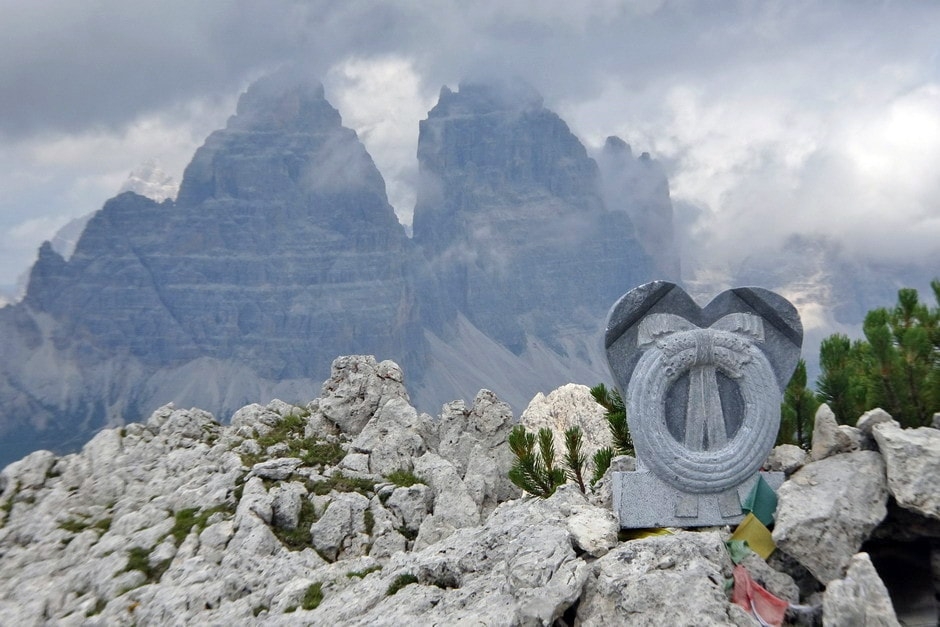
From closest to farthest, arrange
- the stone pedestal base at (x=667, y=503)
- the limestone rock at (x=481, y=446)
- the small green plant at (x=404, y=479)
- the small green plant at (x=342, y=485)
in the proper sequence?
the stone pedestal base at (x=667, y=503) < the small green plant at (x=342, y=485) < the small green plant at (x=404, y=479) < the limestone rock at (x=481, y=446)

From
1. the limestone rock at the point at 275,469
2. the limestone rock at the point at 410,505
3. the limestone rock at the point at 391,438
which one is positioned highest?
the limestone rock at the point at 391,438

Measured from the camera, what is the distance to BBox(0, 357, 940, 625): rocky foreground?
10.5 meters

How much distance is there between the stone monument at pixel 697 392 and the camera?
1384cm

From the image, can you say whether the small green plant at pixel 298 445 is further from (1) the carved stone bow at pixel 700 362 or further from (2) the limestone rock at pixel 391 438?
(1) the carved stone bow at pixel 700 362

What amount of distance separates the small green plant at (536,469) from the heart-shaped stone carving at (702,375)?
2654 mm

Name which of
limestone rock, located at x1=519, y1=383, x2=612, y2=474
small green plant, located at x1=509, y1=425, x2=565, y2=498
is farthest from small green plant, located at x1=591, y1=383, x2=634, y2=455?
limestone rock, located at x1=519, y1=383, x2=612, y2=474

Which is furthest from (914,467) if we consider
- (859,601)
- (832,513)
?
(859,601)

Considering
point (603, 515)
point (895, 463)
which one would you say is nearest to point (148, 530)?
point (603, 515)

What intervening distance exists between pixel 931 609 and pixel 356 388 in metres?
20.8

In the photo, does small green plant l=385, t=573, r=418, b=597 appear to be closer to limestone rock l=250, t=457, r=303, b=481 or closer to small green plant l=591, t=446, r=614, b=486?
small green plant l=591, t=446, r=614, b=486

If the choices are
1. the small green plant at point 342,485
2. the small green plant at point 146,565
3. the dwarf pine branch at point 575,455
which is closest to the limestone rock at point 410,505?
the small green plant at point 342,485

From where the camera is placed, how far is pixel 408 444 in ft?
84.4

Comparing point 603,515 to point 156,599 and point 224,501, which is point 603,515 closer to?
point 156,599

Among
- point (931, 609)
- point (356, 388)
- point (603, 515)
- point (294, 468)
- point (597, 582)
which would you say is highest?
point (356, 388)
